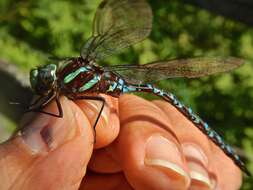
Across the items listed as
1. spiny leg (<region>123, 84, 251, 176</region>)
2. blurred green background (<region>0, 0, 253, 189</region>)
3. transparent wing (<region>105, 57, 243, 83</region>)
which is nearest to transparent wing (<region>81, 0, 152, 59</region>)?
transparent wing (<region>105, 57, 243, 83</region>)

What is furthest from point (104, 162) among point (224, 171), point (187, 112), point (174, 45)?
point (174, 45)

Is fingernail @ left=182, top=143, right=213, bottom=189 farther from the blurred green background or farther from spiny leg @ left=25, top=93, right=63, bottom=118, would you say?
the blurred green background

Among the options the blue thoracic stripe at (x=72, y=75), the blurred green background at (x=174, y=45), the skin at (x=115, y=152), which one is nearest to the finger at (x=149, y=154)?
the skin at (x=115, y=152)

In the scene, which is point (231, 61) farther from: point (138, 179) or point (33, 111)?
point (33, 111)

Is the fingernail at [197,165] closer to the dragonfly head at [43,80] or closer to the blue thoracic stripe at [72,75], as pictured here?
the blue thoracic stripe at [72,75]

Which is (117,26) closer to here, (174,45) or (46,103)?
(46,103)
